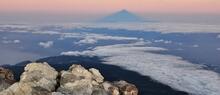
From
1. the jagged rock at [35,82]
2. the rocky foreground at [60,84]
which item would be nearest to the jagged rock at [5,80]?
the rocky foreground at [60,84]

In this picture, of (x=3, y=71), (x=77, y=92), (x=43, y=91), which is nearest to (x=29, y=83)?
(x=43, y=91)

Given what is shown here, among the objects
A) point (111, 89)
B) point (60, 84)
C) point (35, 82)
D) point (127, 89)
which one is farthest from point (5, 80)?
point (127, 89)

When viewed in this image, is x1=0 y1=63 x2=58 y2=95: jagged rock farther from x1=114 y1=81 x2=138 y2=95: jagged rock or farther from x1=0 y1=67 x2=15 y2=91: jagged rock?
x1=114 y1=81 x2=138 y2=95: jagged rock

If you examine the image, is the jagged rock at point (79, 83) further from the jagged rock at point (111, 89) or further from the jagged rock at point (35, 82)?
the jagged rock at point (35, 82)

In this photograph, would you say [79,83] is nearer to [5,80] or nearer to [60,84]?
[60,84]

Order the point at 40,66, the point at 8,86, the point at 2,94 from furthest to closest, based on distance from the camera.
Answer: the point at 40,66, the point at 8,86, the point at 2,94

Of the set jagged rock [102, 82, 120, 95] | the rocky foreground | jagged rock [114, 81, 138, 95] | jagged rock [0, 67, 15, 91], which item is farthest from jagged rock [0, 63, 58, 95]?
jagged rock [114, 81, 138, 95]

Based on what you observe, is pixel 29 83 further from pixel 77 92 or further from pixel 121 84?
pixel 121 84

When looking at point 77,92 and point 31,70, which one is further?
point 31,70
